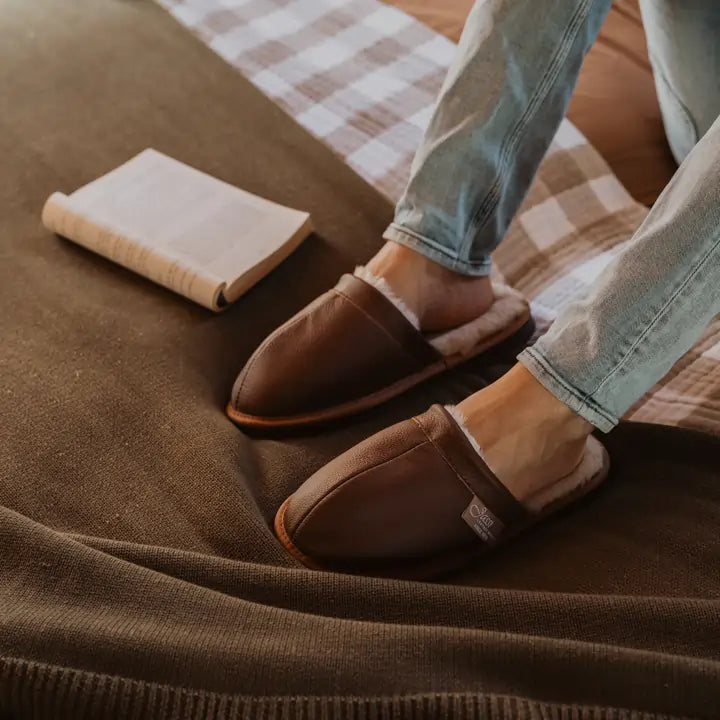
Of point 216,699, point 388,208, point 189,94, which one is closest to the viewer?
point 216,699

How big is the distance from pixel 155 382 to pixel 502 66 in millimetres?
470

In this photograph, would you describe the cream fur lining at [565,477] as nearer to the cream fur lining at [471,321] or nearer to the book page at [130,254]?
the cream fur lining at [471,321]

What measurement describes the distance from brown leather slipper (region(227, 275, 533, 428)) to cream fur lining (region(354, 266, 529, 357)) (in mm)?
13

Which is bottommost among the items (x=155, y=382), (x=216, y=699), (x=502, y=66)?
(x=155, y=382)

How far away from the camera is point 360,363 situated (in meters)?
0.77

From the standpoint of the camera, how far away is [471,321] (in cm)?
86

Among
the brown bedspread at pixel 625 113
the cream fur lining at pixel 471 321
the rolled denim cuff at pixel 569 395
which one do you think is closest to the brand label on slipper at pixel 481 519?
the rolled denim cuff at pixel 569 395

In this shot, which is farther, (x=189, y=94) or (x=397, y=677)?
(x=189, y=94)

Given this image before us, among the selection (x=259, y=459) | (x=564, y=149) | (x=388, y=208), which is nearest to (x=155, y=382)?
(x=259, y=459)

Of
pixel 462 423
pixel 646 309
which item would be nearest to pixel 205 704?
pixel 462 423

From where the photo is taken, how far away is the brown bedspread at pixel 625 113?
1.13m

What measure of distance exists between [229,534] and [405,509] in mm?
148

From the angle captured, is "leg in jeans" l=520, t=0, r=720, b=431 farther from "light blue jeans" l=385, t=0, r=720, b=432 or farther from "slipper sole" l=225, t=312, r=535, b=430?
"slipper sole" l=225, t=312, r=535, b=430

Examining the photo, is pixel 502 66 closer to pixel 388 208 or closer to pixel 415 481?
pixel 388 208
